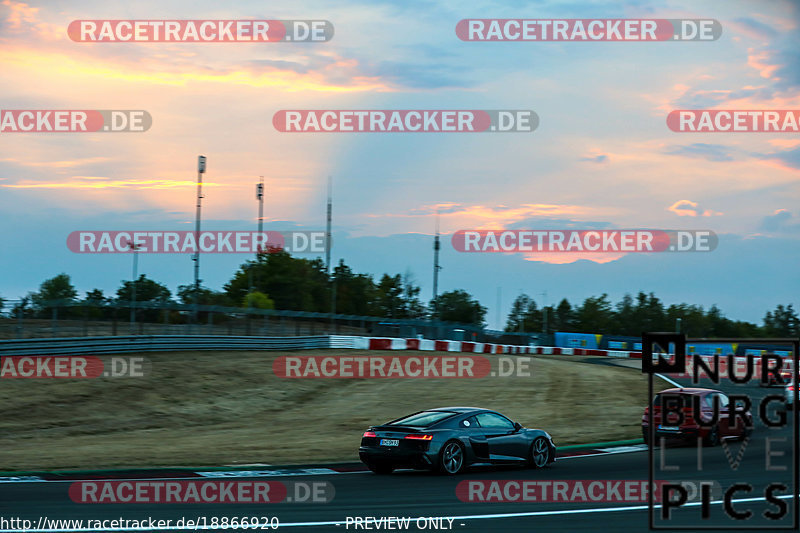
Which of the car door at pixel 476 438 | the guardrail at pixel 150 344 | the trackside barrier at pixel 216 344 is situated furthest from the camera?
the trackside barrier at pixel 216 344

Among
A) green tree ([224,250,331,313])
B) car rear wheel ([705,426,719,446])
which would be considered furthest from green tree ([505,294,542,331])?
car rear wheel ([705,426,719,446])

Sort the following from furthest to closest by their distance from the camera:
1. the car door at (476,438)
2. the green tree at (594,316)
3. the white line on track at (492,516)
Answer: the green tree at (594,316)
the car door at (476,438)
the white line on track at (492,516)

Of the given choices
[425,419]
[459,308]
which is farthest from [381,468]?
[459,308]

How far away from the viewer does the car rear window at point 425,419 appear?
14586 mm

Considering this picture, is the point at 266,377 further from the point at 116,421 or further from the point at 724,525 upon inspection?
the point at 724,525

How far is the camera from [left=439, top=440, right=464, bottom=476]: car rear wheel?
45.8 ft

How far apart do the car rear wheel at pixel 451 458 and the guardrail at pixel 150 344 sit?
633 inches

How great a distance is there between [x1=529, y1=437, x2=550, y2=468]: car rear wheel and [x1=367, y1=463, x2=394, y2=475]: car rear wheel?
2446 mm

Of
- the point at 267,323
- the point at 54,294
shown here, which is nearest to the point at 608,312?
the point at 54,294

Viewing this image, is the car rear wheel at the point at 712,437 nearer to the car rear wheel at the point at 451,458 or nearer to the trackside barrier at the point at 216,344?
the car rear wheel at the point at 451,458

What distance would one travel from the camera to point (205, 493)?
37.5 ft

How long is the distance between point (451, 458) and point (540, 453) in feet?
6.40

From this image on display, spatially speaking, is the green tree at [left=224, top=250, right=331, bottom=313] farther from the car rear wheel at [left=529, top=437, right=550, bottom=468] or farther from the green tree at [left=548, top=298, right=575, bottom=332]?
the car rear wheel at [left=529, top=437, right=550, bottom=468]

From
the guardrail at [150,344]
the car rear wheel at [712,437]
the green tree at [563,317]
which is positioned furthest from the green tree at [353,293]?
the car rear wheel at [712,437]
